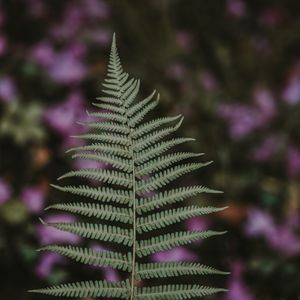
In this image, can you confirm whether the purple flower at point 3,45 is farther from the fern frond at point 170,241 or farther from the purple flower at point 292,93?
the fern frond at point 170,241

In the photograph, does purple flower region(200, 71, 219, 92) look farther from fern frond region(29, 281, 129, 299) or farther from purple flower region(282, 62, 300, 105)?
fern frond region(29, 281, 129, 299)

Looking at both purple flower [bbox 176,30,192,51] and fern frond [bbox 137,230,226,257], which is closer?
fern frond [bbox 137,230,226,257]

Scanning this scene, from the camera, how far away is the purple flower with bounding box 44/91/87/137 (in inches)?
129

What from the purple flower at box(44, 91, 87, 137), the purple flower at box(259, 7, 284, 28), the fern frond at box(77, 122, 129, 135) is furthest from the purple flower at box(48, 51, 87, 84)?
the fern frond at box(77, 122, 129, 135)

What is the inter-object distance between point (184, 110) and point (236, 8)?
5.28ft

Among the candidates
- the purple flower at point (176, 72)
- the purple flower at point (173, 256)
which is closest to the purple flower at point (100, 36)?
the purple flower at point (176, 72)

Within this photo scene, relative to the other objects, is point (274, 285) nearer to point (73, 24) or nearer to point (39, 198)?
point (39, 198)

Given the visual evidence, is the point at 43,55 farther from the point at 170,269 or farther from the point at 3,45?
the point at 170,269

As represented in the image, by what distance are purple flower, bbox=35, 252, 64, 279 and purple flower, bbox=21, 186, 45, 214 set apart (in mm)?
300

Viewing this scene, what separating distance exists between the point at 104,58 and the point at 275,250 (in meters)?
1.98

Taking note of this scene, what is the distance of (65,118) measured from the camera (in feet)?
10.7

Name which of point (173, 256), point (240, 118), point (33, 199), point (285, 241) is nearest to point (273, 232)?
point (285, 241)

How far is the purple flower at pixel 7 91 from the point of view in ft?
10.8

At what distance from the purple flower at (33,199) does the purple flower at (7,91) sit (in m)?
0.69
